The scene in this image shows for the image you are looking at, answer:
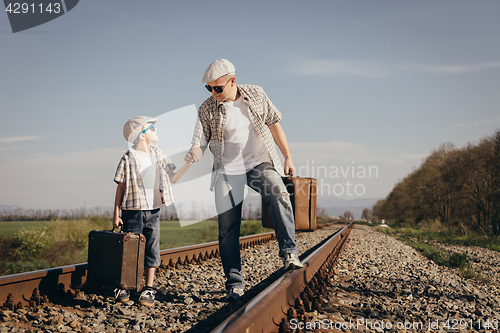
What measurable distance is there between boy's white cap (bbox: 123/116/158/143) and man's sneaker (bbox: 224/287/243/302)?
67.0 inches

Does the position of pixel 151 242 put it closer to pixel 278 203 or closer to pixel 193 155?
pixel 193 155

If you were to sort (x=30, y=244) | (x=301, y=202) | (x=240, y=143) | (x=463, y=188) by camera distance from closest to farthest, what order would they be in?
(x=240, y=143) < (x=301, y=202) < (x=30, y=244) < (x=463, y=188)

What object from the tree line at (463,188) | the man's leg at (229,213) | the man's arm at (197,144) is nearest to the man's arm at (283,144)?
the man's leg at (229,213)

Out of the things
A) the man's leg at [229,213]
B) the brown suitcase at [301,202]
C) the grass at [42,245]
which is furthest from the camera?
the grass at [42,245]

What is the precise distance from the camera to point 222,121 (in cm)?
327

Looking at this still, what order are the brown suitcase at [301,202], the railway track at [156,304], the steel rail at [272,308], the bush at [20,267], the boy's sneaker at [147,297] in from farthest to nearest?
the bush at [20,267], the brown suitcase at [301,202], the boy's sneaker at [147,297], the railway track at [156,304], the steel rail at [272,308]

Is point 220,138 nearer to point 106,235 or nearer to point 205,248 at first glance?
point 106,235

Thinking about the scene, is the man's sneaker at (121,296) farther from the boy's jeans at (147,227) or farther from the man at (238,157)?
the man at (238,157)

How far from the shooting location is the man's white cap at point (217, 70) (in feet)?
10.4

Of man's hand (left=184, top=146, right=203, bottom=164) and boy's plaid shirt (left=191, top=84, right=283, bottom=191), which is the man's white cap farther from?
man's hand (left=184, top=146, right=203, bottom=164)

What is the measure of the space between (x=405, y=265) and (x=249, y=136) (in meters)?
4.00

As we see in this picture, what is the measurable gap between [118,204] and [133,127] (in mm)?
750

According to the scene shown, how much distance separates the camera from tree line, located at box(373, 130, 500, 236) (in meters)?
25.1

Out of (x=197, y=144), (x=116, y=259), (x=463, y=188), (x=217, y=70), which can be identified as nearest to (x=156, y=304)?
(x=116, y=259)
